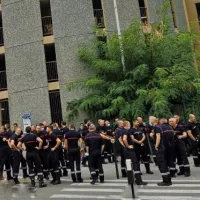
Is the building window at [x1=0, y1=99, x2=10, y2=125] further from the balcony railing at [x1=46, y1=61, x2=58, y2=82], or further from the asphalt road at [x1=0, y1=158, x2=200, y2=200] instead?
the asphalt road at [x1=0, y1=158, x2=200, y2=200]

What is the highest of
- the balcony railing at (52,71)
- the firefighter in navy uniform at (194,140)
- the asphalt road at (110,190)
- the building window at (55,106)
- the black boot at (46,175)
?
the balcony railing at (52,71)

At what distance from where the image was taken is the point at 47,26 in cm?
2169

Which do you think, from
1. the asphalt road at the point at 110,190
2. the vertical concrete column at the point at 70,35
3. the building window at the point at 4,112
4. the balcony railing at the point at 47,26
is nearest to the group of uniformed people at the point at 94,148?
the asphalt road at the point at 110,190

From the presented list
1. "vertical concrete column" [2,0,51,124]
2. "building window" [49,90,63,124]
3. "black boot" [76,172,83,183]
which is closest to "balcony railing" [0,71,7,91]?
"vertical concrete column" [2,0,51,124]

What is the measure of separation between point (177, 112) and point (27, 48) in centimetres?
1009

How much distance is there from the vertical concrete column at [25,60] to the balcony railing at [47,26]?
50 centimetres

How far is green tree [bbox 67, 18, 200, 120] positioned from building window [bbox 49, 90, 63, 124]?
1069 mm

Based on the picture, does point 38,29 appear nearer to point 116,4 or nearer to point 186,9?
point 116,4

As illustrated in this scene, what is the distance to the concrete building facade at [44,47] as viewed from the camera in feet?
66.9

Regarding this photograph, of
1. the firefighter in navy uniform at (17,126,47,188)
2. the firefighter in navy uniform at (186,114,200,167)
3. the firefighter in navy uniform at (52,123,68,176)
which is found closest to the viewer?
the firefighter in navy uniform at (17,126,47,188)

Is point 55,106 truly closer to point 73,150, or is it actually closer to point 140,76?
point 140,76

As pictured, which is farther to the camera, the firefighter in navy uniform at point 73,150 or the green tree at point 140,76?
the green tree at point 140,76

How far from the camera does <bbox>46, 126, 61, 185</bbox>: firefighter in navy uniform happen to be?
37.1 ft

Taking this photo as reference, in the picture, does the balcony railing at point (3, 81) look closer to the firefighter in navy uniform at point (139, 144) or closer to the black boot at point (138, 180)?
the firefighter in navy uniform at point (139, 144)
